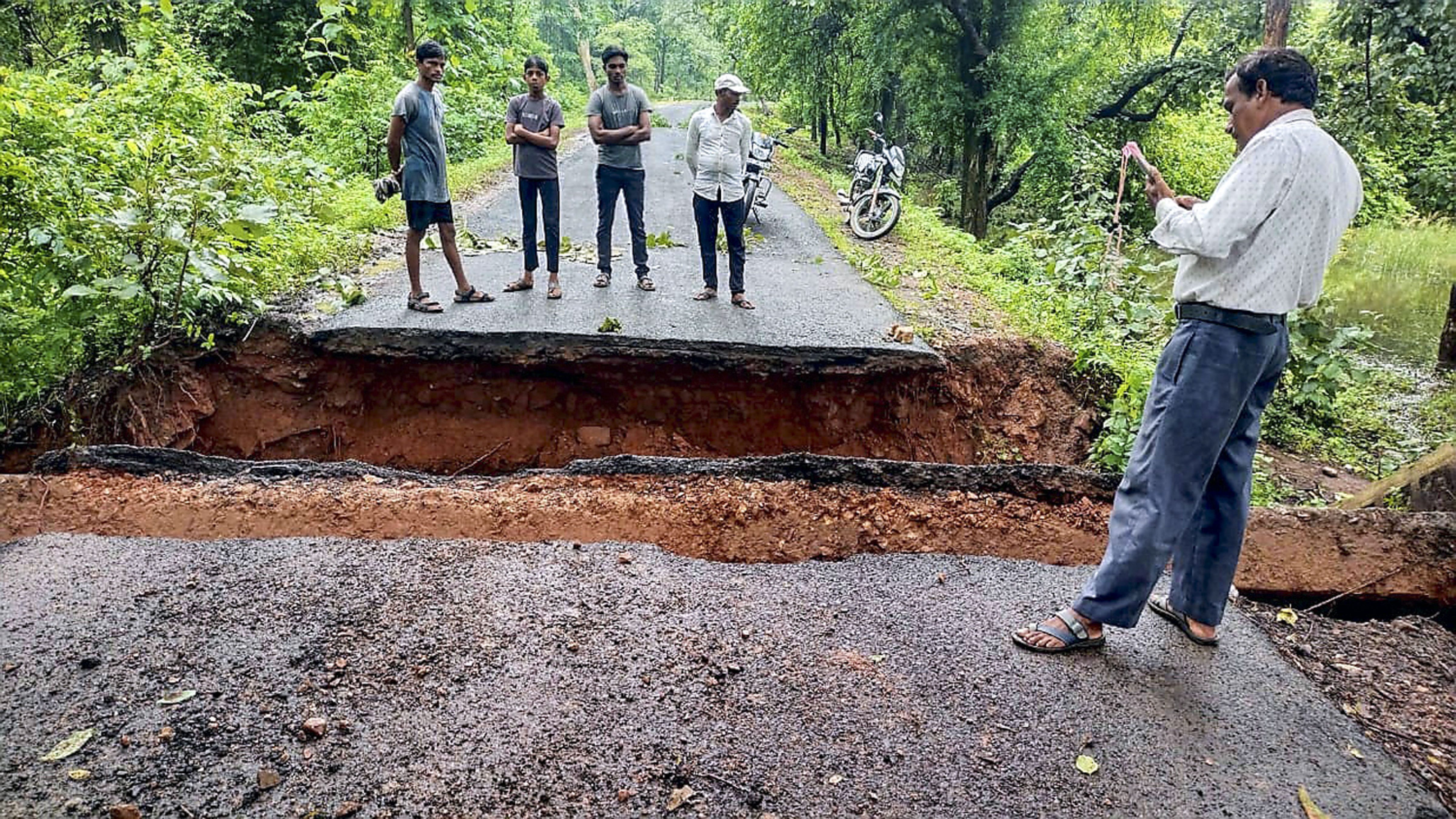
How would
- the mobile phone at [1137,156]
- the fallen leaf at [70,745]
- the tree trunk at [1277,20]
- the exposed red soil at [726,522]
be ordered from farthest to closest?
the tree trunk at [1277,20]
the exposed red soil at [726,522]
the mobile phone at [1137,156]
the fallen leaf at [70,745]

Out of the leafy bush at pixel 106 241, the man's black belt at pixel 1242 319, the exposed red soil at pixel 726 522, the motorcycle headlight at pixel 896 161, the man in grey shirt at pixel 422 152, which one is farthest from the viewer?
the motorcycle headlight at pixel 896 161

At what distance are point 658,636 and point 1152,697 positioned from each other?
186cm

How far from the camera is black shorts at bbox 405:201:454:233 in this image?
6156mm

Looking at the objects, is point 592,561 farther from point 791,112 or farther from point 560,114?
point 791,112

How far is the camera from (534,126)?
257 inches

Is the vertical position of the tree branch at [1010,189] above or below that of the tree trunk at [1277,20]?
below

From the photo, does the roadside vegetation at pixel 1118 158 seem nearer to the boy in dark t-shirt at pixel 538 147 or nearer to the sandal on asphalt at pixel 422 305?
the boy in dark t-shirt at pixel 538 147

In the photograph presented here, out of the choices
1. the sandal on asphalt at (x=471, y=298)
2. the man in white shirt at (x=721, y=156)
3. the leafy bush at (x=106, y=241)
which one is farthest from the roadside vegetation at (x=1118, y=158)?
the leafy bush at (x=106, y=241)

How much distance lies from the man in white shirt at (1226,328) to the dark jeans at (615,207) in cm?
449

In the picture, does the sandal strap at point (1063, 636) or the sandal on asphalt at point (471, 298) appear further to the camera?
the sandal on asphalt at point (471, 298)

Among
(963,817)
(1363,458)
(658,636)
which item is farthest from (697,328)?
(1363,458)

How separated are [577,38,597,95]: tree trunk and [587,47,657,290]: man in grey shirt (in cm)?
2985

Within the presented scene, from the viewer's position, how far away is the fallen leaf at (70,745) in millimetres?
2635

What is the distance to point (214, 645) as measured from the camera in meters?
3.21
